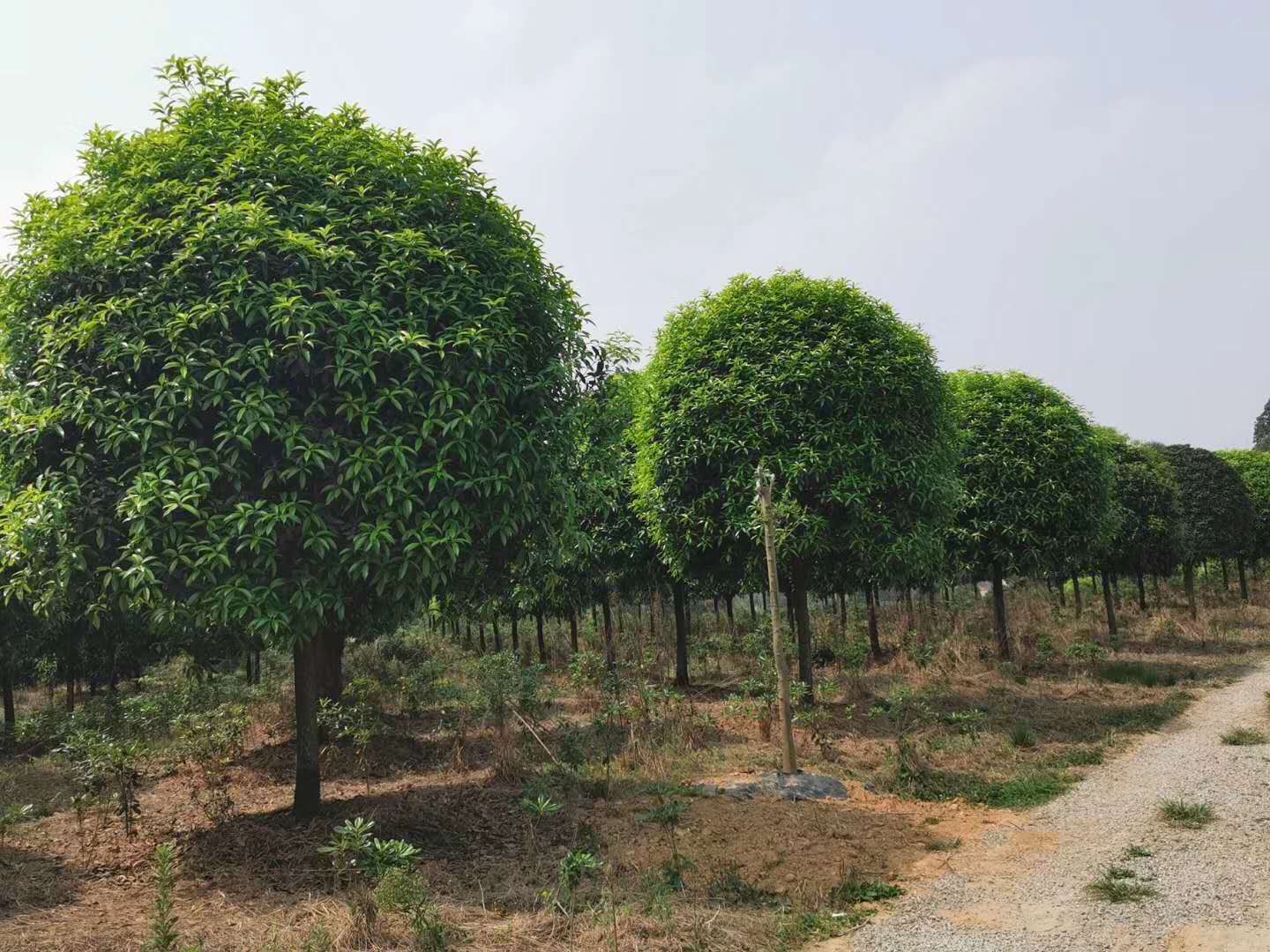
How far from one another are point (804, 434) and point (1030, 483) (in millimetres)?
7742

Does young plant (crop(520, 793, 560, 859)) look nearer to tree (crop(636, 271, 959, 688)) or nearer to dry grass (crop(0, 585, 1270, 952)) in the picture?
dry grass (crop(0, 585, 1270, 952))

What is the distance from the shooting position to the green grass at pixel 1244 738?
12.0 metres

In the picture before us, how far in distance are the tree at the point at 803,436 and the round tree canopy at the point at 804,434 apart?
0.08 feet

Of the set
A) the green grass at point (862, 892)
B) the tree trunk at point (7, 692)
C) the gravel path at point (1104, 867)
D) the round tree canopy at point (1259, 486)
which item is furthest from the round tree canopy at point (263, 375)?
the round tree canopy at point (1259, 486)

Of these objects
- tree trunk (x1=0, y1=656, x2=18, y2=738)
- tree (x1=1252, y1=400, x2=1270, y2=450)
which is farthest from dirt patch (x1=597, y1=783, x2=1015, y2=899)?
tree (x1=1252, y1=400, x2=1270, y2=450)

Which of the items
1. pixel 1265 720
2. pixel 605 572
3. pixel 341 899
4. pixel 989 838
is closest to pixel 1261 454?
pixel 1265 720

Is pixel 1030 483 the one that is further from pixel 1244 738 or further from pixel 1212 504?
pixel 1212 504

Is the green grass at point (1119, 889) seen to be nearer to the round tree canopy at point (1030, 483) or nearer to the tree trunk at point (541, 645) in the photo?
the round tree canopy at point (1030, 483)

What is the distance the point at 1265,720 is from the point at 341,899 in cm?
1421

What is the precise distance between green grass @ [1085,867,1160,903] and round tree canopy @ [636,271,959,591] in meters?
6.58

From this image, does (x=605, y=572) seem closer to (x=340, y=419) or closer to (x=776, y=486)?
(x=776, y=486)

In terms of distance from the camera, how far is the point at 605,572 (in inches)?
779

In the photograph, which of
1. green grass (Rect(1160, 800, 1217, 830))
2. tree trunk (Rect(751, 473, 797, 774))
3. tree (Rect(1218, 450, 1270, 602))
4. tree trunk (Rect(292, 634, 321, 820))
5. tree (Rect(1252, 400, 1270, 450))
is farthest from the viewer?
tree (Rect(1252, 400, 1270, 450))

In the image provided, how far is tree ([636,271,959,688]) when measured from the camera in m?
13.5
